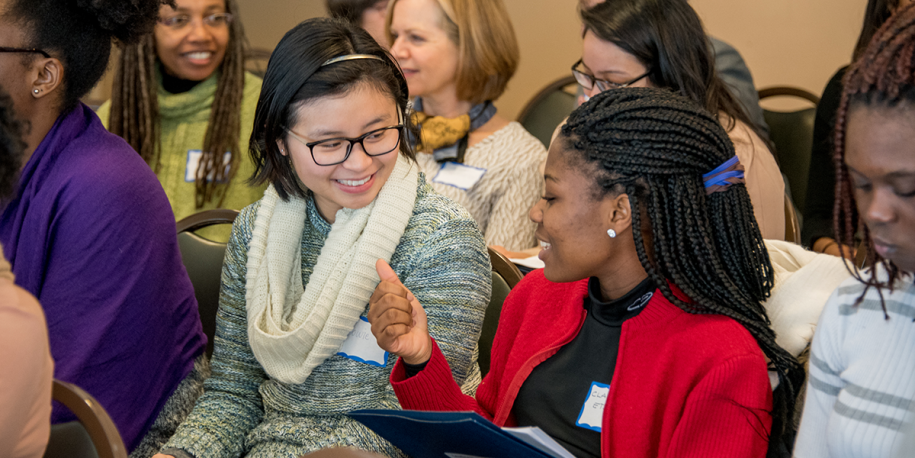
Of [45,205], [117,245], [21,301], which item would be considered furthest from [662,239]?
[45,205]

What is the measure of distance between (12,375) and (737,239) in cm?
103

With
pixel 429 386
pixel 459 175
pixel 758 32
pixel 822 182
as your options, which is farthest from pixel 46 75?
pixel 758 32

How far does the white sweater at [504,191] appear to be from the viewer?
2.53m

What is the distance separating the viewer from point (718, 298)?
1155 mm

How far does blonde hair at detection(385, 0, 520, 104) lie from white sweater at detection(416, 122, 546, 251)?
0.24 metres

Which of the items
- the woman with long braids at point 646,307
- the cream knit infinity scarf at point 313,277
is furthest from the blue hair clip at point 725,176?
the cream knit infinity scarf at point 313,277

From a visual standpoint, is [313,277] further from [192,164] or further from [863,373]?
[192,164]

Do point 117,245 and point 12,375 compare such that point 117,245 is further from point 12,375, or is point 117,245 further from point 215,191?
point 215,191

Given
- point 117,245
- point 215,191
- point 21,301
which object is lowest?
point 215,191

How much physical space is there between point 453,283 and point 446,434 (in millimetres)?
443

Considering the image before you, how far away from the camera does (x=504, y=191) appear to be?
2572 millimetres

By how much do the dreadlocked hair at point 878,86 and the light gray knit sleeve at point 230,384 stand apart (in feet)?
3.73

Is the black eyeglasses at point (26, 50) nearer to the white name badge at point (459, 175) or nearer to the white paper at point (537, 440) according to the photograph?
the white paper at point (537, 440)

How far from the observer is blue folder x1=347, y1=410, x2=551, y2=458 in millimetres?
965
